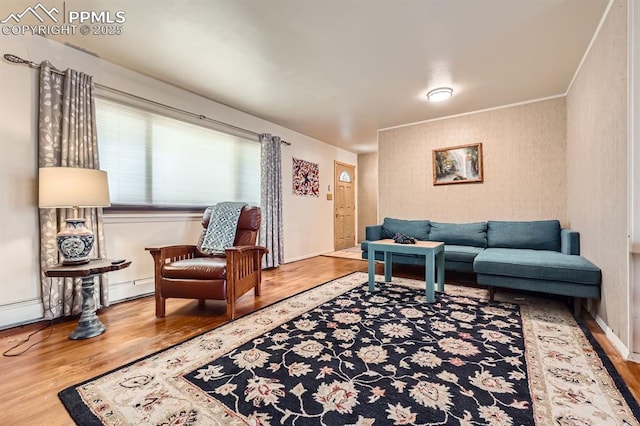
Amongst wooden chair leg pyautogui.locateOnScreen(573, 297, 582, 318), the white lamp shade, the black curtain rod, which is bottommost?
wooden chair leg pyautogui.locateOnScreen(573, 297, 582, 318)

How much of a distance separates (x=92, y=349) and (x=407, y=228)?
12.4 feet

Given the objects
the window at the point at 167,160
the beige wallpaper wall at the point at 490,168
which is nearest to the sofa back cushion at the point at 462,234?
the beige wallpaper wall at the point at 490,168

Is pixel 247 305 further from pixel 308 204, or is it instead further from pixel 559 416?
pixel 308 204

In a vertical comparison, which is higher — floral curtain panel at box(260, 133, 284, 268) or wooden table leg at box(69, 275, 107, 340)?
floral curtain panel at box(260, 133, 284, 268)

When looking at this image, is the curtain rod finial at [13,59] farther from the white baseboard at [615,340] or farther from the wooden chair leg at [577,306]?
the wooden chair leg at [577,306]

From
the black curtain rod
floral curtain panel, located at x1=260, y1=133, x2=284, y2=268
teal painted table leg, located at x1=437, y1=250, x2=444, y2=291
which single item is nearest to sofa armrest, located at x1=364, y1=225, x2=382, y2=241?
teal painted table leg, located at x1=437, y1=250, x2=444, y2=291

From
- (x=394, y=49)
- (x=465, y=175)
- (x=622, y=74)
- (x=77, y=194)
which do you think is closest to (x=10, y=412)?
(x=77, y=194)

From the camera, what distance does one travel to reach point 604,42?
2094 mm

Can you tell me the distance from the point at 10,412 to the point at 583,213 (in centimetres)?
430

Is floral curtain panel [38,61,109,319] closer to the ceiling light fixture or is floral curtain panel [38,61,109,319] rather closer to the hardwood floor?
the hardwood floor

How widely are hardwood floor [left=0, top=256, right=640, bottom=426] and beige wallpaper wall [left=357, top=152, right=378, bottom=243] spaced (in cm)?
453

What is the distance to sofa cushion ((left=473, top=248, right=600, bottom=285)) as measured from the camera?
2186mm

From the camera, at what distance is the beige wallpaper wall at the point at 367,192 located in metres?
7.17

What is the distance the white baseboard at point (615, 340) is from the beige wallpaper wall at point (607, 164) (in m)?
0.03
